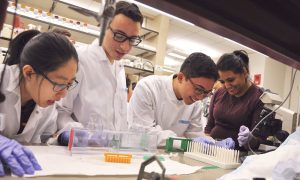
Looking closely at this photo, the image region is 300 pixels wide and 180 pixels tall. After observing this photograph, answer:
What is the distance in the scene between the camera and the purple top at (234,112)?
2037 mm

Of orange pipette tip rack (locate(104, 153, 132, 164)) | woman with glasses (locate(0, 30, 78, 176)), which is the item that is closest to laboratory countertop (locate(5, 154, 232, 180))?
orange pipette tip rack (locate(104, 153, 132, 164))

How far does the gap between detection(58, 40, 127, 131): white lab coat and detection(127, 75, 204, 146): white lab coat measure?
0.36ft

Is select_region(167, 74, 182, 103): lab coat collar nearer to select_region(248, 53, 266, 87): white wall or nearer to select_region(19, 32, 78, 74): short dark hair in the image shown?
select_region(19, 32, 78, 74): short dark hair

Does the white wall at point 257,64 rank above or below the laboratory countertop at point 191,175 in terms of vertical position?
above

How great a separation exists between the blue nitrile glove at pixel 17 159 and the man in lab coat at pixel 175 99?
967 mm

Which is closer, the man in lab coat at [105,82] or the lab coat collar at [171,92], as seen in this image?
the man in lab coat at [105,82]

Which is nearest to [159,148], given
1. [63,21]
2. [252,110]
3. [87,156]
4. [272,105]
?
[87,156]

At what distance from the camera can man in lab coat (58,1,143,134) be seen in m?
1.62

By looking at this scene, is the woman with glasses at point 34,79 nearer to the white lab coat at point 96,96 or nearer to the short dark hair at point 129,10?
the white lab coat at point 96,96

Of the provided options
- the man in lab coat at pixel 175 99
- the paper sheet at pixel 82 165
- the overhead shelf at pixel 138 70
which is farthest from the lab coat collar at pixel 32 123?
the overhead shelf at pixel 138 70

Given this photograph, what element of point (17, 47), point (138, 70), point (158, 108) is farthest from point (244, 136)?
point (138, 70)

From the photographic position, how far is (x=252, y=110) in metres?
2.05

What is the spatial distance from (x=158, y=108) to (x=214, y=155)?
634 millimetres

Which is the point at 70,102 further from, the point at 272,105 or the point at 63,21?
the point at 63,21
